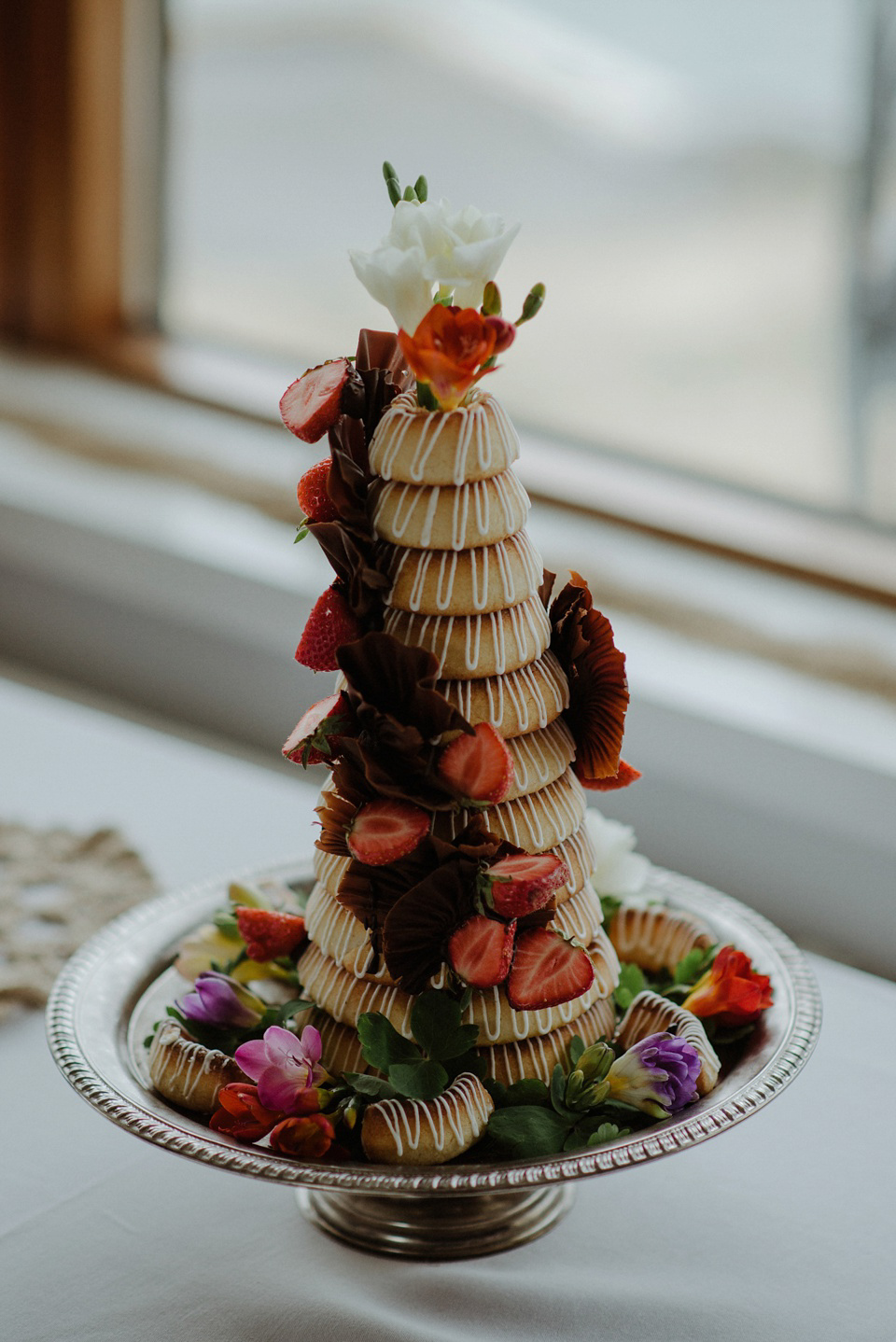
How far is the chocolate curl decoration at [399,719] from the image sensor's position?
56 cm

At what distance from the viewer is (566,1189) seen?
2.26 feet

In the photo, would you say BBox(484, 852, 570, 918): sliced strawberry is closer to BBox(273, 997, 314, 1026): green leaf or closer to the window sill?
BBox(273, 997, 314, 1026): green leaf

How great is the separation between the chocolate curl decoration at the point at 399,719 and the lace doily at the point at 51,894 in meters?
0.35

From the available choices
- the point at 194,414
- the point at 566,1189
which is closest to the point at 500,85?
the point at 194,414

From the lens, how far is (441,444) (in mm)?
565

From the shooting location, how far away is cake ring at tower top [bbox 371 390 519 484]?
1.85 feet

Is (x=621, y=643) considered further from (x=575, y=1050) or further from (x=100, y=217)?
(x=100, y=217)

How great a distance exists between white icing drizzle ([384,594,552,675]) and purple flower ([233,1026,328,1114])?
0.17 meters

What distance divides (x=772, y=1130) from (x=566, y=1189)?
13cm

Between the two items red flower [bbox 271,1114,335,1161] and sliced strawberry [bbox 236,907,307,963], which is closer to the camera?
red flower [bbox 271,1114,335,1161]

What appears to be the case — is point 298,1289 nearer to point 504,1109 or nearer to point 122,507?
point 504,1109

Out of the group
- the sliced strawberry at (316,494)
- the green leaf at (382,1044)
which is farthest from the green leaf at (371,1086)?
the sliced strawberry at (316,494)

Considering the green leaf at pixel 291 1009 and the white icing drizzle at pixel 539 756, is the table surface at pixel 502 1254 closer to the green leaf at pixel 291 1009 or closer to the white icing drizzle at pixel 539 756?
the green leaf at pixel 291 1009

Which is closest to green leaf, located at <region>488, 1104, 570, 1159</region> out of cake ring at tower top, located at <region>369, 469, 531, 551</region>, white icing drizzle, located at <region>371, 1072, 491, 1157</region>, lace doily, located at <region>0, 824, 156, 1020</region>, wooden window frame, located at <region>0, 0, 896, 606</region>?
white icing drizzle, located at <region>371, 1072, 491, 1157</region>
